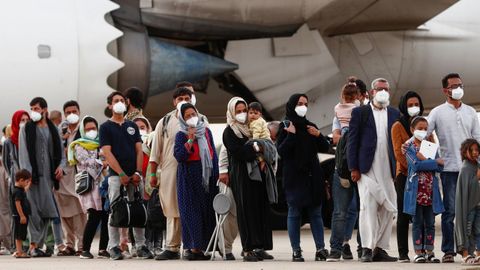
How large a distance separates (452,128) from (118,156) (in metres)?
3.61

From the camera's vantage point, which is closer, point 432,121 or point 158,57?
point 432,121

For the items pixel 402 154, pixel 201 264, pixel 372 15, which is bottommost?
pixel 201 264

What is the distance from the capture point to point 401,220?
14.2 metres

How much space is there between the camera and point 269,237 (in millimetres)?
14625

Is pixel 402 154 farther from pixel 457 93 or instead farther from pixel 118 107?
pixel 118 107

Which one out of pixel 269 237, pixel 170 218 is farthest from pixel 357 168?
pixel 170 218

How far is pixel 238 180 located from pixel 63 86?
5693 millimetres

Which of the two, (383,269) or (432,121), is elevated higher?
(432,121)

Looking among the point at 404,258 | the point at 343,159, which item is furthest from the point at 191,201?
the point at 404,258

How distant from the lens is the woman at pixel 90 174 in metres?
15.6

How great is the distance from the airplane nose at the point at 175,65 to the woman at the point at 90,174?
408 centimetres

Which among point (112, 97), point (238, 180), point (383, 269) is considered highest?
point (112, 97)

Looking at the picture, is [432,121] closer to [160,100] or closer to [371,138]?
[371,138]

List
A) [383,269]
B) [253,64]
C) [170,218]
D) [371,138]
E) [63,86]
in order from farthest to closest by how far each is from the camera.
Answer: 1. [253,64]
2. [63,86]
3. [170,218]
4. [371,138]
5. [383,269]
